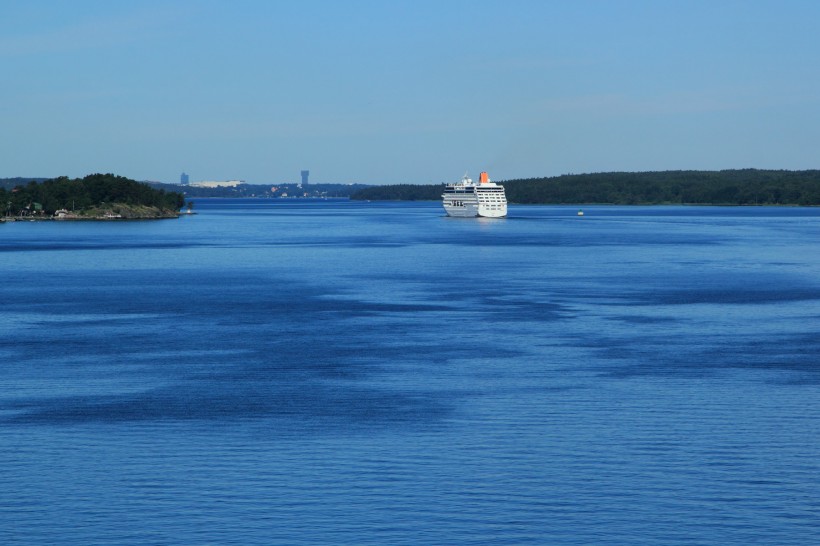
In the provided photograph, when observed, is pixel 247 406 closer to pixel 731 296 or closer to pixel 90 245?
pixel 731 296

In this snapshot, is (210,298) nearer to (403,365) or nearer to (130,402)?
(403,365)

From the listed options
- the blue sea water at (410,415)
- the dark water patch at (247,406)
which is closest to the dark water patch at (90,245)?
the blue sea water at (410,415)

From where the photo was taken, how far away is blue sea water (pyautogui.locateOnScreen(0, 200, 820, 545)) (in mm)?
23266

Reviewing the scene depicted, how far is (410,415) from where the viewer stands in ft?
106

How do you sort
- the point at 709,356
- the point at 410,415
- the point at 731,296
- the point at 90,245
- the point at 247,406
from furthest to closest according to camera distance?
the point at 90,245 → the point at 731,296 → the point at 709,356 → the point at 247,406 → the point at 410,415

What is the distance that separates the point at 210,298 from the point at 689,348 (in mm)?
30224

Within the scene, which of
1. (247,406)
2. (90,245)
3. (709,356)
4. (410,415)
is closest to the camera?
(410,415)

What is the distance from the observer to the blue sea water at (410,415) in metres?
23.3

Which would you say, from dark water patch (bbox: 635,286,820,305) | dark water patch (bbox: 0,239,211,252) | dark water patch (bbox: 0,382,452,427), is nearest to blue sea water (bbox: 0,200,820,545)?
dark water patch (bbox: 0,382,452,427)

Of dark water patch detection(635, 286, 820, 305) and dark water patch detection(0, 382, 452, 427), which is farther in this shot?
dark water patch detection(635, 286, 820, 305)

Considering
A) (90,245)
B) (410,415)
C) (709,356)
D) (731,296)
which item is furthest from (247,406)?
(90,245)

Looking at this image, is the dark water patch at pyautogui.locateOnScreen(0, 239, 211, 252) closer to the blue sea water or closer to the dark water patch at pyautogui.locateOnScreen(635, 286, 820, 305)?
the blue sea water

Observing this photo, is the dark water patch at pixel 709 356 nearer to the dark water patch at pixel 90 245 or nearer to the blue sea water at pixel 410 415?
the blue sea water at pixel 410 415

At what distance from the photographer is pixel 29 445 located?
2884 centimetres
